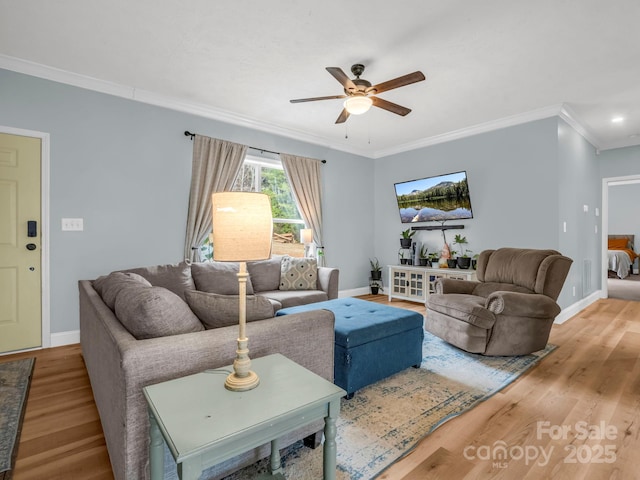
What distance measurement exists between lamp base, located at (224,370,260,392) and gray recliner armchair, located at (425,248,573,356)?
88.1 inches

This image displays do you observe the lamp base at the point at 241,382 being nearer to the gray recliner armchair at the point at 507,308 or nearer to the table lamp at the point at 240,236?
the table lamp at the point at 240,236

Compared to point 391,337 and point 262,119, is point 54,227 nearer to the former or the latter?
point 262,119

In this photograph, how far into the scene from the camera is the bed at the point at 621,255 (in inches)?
303

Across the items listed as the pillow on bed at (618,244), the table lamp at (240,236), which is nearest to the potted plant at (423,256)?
the table lamp at (240,236)

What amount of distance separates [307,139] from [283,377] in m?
4.29

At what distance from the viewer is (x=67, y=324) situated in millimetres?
3203

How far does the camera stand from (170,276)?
301 centimetres

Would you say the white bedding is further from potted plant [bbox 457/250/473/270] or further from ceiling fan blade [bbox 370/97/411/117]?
ceiling fan blade [bbox 370/97/411/117]

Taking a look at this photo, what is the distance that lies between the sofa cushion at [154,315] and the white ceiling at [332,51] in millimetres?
1994

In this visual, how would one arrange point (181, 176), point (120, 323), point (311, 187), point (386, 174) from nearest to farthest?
point (120, 323) → point (181, 176) → point (311, 187) → point (386, 174)

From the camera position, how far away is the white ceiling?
2.26 metres

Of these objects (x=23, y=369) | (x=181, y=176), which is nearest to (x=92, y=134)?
(x=181, y=176)

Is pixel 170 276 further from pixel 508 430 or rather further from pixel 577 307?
pixel 577 307

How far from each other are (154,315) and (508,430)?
1.92 metres
